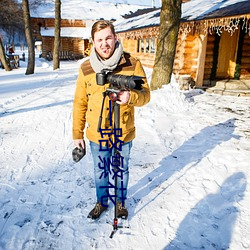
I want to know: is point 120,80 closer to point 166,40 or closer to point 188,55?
point 166,40

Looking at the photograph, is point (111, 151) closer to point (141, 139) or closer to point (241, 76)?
point (141, 139)

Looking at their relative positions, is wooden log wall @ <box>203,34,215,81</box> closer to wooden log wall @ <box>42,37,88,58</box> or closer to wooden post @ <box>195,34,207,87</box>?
wooden post @ <box>195,34,207,87</box>

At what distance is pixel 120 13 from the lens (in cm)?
3341

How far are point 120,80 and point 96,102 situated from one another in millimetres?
521

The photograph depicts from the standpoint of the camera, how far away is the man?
1.82 meters

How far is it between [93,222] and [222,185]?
1846 mm

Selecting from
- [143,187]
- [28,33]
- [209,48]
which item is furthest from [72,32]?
[143,187]

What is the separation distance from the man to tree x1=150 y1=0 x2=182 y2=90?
18.0 ft

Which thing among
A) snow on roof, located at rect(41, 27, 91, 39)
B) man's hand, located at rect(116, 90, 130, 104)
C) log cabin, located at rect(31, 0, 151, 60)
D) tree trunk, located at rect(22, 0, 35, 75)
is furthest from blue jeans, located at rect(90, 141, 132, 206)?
snow on roof, located at rect(41, 27, 91, 39)

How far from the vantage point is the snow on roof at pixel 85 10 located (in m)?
32.0

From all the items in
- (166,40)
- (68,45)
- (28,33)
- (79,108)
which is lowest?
(79,108)

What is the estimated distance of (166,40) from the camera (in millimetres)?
7086

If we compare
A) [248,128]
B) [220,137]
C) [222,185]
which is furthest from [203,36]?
[222,185]

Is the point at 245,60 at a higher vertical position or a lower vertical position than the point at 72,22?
lower
